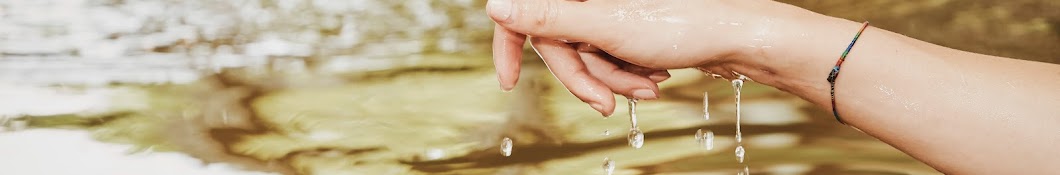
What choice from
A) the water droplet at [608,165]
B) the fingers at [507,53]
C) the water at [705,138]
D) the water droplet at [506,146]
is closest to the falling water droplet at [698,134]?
the water at [705,138]

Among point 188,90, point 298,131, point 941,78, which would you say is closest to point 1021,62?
point 941,78

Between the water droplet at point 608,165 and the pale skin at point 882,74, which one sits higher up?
the water droplet at point 608,165

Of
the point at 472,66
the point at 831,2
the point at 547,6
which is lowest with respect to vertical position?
the point at 547,6

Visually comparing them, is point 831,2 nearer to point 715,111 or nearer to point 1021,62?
point 715,111

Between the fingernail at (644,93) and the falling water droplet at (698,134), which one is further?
the falling water droplet at (698,134)

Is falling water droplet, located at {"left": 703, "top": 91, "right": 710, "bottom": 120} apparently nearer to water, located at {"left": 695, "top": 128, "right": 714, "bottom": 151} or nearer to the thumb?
water, located at {"left": 695, "top": 128, "right": 714, "bottom": 151}

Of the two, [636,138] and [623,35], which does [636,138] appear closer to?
[636,138]

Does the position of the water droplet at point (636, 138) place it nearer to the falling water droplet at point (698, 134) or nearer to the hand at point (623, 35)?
the falling water droplet at point (698, 134)
